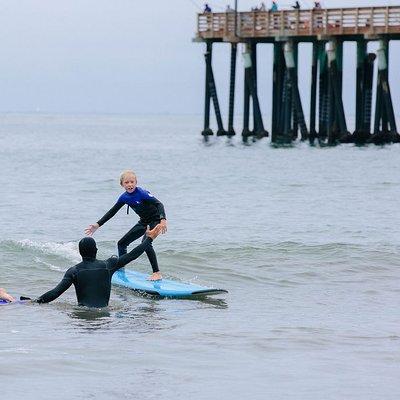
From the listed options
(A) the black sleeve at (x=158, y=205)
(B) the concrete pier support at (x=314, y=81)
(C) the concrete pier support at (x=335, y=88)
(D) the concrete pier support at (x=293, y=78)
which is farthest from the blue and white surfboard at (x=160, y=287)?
(B) the concrete pier support at (x=314, y=81)

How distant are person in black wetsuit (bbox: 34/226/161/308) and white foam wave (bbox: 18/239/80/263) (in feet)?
17.0

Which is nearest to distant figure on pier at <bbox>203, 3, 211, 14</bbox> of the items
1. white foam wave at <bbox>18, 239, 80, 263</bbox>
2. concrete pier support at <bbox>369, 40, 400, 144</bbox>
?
concrete pier support at <bbox>369, 40, 400, 144</bbox>

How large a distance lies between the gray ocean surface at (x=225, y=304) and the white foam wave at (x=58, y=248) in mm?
53

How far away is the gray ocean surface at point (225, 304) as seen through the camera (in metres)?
9.03

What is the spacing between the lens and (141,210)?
13.0 m

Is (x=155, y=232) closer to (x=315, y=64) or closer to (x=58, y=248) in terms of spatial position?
(x=58, y=248)

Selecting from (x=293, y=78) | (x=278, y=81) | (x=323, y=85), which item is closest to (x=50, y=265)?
(x=293, y=78)

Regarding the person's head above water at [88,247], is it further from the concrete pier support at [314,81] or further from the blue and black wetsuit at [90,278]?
the concrete pier support at [314,81]

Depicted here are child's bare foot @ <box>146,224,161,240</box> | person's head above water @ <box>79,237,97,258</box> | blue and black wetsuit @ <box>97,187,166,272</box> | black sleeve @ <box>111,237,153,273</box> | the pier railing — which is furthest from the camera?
the pier railing

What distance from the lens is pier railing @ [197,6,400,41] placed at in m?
42.5

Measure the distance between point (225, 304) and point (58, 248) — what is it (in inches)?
233

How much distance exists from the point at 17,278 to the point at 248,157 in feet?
102

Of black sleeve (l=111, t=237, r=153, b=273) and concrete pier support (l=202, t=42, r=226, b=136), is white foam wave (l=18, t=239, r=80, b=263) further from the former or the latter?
concrete pier support (l=202, t=42, r=226, b=136)

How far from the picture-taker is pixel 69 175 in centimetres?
4056
